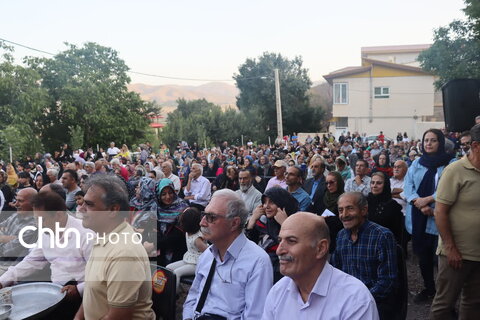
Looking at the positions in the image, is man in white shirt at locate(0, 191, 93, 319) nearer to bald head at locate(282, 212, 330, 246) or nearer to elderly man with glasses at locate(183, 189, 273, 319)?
elderly man with glasses at locate(183, 189, 273, 319)

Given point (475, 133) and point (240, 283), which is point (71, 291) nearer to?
point (240, 283)

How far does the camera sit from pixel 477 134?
2744 millimetres

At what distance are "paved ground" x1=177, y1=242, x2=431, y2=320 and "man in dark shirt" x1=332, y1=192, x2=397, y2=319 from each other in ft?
4.60

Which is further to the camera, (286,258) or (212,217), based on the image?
(212,217)

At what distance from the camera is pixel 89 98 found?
30406 mm

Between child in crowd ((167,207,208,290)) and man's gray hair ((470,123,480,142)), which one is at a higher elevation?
man's gray hair ((470,123,480,142))

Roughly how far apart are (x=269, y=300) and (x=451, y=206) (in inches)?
65.2

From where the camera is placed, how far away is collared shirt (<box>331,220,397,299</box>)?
292 cm

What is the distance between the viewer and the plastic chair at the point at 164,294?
118 inches

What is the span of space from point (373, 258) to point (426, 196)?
1477 mm

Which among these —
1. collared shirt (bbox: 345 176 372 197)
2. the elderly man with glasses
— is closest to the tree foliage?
collared shirt (bbox: 345 176 372 197)

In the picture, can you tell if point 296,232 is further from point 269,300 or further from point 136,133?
point 136,133

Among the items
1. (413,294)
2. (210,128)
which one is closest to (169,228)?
(413,294)

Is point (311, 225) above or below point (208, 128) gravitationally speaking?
below
